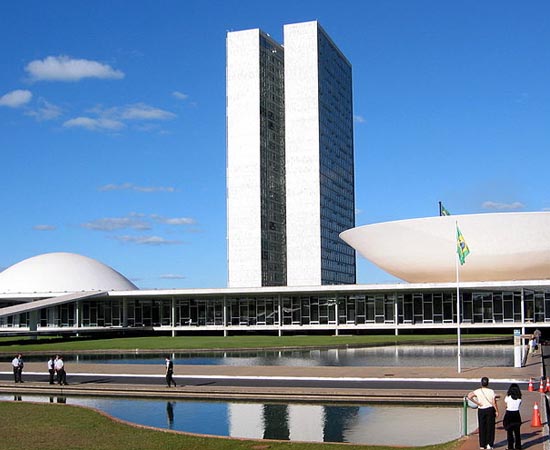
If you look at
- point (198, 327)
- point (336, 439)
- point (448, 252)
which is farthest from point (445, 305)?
point (336, 439)

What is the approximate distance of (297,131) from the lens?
347 feet

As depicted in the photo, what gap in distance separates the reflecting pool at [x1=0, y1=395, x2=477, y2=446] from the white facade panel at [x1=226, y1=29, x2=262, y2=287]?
3141 inches

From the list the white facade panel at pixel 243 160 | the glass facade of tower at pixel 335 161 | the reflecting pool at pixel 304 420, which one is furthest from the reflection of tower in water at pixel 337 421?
the glass facade of tower at pixel 335 161

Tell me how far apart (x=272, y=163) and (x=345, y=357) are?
70.5 metres

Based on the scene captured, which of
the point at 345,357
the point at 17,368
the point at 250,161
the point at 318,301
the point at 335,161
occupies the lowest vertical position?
the point at 345,357

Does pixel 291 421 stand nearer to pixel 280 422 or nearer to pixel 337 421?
pixel 280 422

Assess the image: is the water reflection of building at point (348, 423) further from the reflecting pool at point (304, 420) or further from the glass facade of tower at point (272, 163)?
the glass facade of tower at point (272, 163)

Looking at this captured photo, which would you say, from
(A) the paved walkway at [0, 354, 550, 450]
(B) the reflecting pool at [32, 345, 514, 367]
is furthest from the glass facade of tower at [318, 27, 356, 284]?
(A) the paved walkway at [0, 354, 550, 450]

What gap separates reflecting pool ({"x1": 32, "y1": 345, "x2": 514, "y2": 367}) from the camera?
3347 cm

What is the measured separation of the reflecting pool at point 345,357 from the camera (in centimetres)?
3347

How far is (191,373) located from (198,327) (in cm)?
4049

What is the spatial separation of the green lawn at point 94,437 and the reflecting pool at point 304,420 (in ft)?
3.52

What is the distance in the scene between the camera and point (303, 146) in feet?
347

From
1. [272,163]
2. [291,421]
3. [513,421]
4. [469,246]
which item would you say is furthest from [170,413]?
[272,163]
